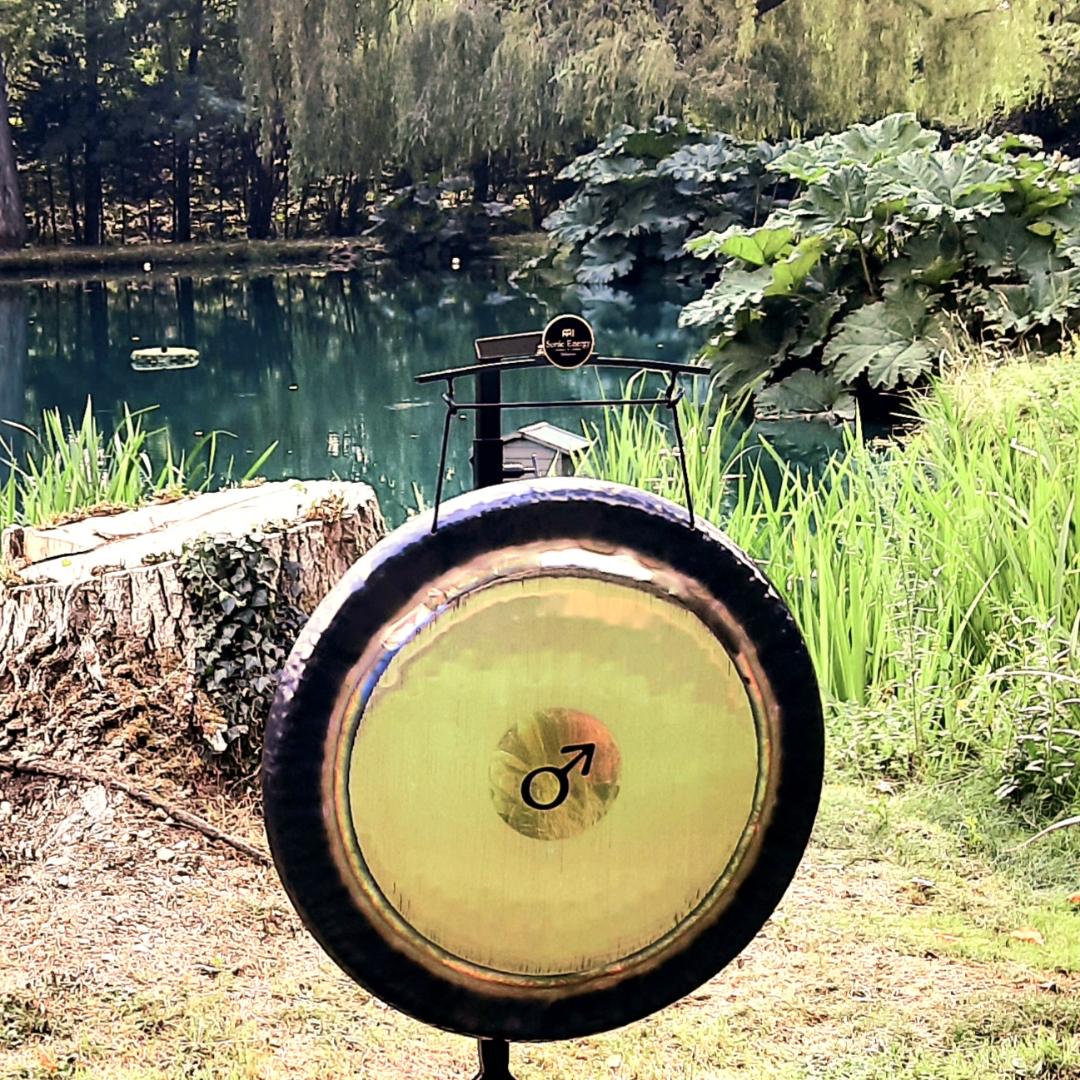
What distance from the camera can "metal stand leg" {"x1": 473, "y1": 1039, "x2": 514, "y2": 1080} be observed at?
1384 millimetres

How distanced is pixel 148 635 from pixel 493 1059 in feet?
4.32

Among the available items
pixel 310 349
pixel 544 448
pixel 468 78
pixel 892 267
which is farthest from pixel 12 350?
pixel 544 448

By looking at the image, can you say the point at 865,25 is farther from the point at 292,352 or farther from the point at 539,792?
the point at 539,792

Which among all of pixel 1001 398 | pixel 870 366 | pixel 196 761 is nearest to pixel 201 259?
pixel 870 366

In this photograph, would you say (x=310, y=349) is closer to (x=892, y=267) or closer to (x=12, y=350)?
(x=12, y=350)

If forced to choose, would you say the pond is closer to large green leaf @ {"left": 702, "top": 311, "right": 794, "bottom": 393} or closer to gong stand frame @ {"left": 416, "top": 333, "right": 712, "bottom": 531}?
large green leaf @ {"left": 702, "top": 311, "right": 794, "bottom": 393}

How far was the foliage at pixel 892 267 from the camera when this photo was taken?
746 centimetres

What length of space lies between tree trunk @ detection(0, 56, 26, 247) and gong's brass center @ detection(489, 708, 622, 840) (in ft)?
59.2

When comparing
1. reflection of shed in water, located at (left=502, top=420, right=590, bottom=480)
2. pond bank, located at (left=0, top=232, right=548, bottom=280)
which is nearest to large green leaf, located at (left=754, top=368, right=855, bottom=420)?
reflection of shed in water, located at (left=502, top=420, right=590, bottom=480)

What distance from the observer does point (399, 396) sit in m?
10.1

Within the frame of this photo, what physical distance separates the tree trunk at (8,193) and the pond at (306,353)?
1.64m

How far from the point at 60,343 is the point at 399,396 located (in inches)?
171

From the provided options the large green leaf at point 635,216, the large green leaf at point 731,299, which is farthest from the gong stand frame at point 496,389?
the large green leaf at point 635,216

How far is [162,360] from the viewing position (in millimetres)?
11336
